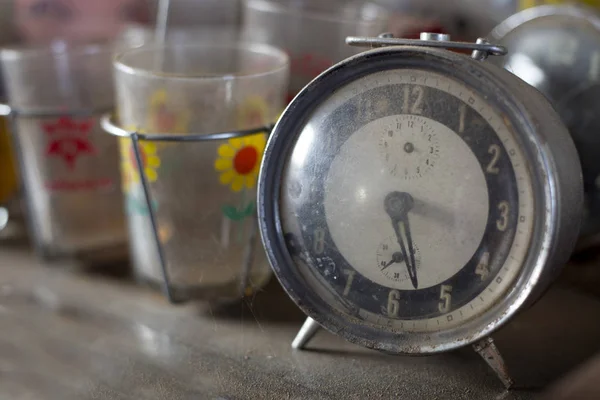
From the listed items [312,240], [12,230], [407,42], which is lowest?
[12,230]

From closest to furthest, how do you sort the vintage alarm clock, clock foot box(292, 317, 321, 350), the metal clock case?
the vintage alarm clock
clock foot box(292, 317, 321, 350)
the metal clock case

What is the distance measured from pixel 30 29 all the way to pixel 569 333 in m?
0.83

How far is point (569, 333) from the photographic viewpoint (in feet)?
1.98

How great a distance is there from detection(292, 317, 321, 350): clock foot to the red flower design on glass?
370mm

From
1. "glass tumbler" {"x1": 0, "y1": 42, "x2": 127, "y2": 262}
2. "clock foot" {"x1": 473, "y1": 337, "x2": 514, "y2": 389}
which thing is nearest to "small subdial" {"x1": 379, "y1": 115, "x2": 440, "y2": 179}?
"clock foot" {"x1": 473, "y1": 337, "x2": 514, "y2": 389}

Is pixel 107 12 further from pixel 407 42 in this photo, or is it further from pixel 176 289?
pixel 407 42

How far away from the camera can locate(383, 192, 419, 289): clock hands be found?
19.8 inches

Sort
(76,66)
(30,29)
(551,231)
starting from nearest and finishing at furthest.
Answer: (551,231) → (76,66) → (30,29)

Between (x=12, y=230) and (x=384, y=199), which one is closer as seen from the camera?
(x=384, y=199)

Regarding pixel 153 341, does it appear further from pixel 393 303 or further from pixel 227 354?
pixel 393 303

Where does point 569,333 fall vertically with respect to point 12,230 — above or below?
above

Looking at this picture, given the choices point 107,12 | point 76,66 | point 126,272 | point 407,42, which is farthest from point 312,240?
point 107,12

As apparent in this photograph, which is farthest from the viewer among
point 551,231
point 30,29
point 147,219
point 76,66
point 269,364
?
point 30,29

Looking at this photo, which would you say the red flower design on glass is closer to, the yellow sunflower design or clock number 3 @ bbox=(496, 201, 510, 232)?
the yellow sunflower design
